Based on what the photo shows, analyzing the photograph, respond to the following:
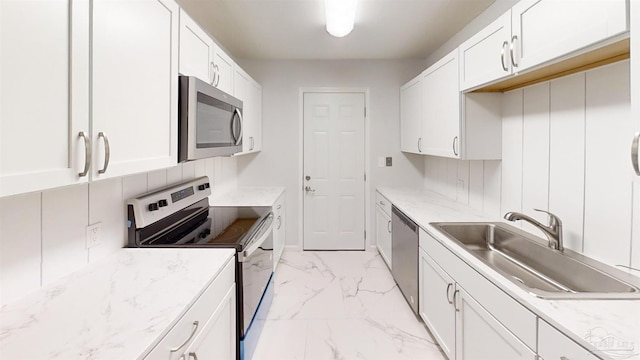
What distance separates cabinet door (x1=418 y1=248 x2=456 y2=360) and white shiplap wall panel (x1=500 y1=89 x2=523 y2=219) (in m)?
0.68

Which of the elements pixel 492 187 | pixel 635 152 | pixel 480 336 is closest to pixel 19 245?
pixel 480 336

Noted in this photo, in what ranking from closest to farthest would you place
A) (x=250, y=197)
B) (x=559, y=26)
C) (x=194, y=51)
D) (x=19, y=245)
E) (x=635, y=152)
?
(x=635, y=152) → (x=19, y=245) → (x=559, y=26) → (x=194, y=51) → (x=250, y=197)

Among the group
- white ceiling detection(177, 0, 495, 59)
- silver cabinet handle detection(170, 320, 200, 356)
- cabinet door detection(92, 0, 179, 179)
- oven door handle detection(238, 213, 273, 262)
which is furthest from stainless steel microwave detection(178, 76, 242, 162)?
white ceiling detection(177, 0, 495, 59)

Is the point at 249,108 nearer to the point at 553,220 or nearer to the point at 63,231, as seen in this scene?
the point at 63,231

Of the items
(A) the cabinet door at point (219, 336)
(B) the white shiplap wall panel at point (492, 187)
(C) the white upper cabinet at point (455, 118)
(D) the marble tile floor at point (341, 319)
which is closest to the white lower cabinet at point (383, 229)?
(D) the marble tile floor at point (341, 319)

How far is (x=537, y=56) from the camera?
1.45 metres

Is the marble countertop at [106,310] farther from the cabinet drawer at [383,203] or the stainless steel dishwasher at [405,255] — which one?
the cabinet drawer at [383,203]

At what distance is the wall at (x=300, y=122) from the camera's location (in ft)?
13.2

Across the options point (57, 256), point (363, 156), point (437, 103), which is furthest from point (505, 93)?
point (57, 256)

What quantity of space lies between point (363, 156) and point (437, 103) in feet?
4.84

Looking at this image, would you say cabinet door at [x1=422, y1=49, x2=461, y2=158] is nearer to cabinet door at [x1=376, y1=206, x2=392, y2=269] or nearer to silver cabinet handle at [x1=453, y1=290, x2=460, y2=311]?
cabinet door at [x1=376, y1=206, x2=392, y2=269]

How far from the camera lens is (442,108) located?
2648mm

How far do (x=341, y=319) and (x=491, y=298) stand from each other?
139cm

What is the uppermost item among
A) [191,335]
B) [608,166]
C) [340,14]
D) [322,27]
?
[322,27]
